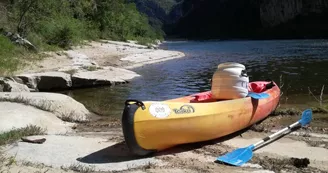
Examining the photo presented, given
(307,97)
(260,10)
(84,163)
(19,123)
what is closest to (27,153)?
(84,163)

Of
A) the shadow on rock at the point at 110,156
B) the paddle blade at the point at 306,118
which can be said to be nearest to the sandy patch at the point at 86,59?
the shadow on rock at the point at 110,156

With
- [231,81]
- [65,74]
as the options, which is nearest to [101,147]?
[231,81]

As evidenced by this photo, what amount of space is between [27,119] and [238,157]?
3986mm

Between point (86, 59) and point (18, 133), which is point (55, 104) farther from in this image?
point (86, 59)

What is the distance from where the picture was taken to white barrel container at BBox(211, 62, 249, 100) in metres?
7.38

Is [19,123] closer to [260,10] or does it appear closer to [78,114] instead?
[78,114]

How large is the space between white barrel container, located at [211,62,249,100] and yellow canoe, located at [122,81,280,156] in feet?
1.13

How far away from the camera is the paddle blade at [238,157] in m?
5.46

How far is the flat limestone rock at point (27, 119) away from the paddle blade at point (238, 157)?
124 inches

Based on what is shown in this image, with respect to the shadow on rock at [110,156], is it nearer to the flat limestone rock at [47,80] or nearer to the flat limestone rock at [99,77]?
the flat limestone rock at [47,80]

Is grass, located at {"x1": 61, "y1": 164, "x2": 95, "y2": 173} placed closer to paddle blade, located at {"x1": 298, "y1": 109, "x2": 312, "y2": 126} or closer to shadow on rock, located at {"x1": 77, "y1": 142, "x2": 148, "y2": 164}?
shadow on rock, located at {"x1": 77, "y1": 142, "x2": 148, "y2": 164}

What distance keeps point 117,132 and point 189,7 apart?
18674 cm

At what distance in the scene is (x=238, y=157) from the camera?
5.59m

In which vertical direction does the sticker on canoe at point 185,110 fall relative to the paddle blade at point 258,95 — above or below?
above
